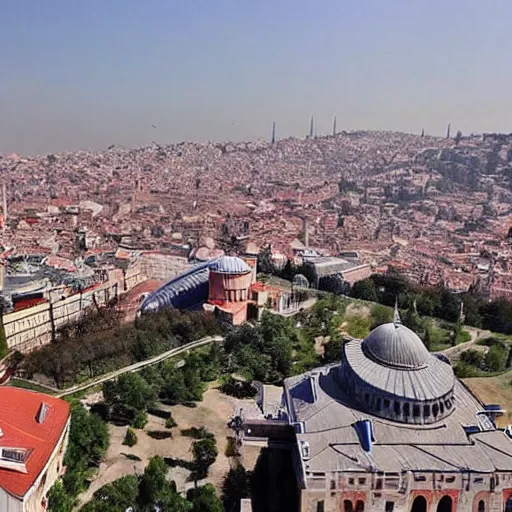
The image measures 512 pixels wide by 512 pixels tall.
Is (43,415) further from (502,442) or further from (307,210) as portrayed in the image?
(307,210)

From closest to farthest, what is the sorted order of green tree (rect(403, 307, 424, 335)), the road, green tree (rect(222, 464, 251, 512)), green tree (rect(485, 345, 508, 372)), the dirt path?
green tree (rect(222, 464, 251, 512))
the dirt path
the road
green tree (rect(485, 345, 508, 372))
green tree (rect(403, 307, 424, 335))

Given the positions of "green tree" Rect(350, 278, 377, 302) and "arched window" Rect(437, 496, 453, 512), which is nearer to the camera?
"arched window" Rect(437, 496, 453, 512)

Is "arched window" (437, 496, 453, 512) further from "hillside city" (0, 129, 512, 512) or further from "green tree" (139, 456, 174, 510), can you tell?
"green tree" (139, 456, 174, 510)

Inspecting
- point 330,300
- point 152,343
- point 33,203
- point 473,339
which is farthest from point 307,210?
point 152,343

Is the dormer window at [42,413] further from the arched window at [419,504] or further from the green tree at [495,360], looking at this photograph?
the green tree at [495,360]

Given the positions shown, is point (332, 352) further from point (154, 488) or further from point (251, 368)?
point (154, 488)

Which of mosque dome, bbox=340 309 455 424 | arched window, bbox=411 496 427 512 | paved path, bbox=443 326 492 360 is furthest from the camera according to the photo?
paved path, bbox=443 326 492 360

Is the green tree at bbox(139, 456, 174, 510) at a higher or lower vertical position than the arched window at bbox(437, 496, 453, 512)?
higher

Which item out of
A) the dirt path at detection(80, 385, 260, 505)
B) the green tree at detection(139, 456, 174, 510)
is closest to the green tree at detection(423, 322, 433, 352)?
the dirt path at detection(80, 385, 260, 505)
